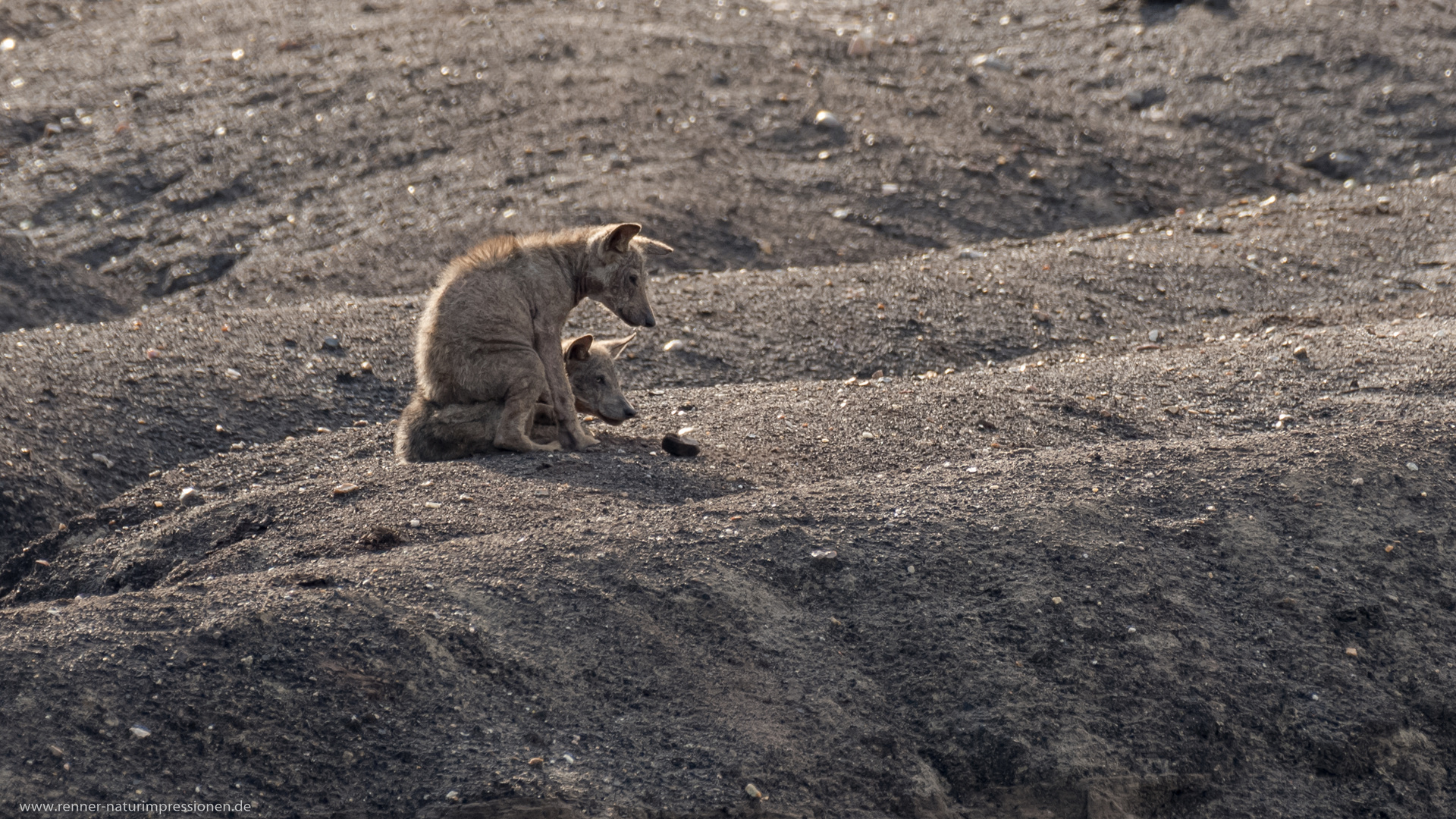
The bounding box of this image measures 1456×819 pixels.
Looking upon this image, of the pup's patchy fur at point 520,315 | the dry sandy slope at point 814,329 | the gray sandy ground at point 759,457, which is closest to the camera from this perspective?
the gray sandy ground at point 759,457

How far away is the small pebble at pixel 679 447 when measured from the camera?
6758mm

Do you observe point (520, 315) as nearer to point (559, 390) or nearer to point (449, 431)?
point (559, 390)

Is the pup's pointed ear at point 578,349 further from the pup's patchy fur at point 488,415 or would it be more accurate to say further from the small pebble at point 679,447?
the small pebble at point 679,447

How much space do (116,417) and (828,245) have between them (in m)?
6.72

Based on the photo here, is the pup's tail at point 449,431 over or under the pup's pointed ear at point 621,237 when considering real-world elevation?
under

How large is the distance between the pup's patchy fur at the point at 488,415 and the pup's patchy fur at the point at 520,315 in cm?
7

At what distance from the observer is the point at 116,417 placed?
7668mm

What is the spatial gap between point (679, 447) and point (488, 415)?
43.1 inches

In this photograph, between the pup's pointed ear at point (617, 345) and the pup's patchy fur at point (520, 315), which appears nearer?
the pup's patchy fur at point (520, 315)

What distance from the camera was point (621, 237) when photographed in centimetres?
677

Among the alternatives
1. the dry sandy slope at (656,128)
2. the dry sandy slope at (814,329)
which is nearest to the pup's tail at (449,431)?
the dry sandy slope at (814,329)

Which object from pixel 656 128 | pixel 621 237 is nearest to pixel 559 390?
pixel 621 237

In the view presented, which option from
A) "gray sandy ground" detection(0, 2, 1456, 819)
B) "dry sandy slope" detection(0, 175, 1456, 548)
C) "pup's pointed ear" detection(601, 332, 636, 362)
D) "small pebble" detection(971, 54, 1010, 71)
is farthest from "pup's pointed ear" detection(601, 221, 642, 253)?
"small pebble" detection(971, 54, 1010, 71)

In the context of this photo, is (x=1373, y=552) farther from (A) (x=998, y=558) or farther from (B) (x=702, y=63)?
(B) (x=702, y=63)
